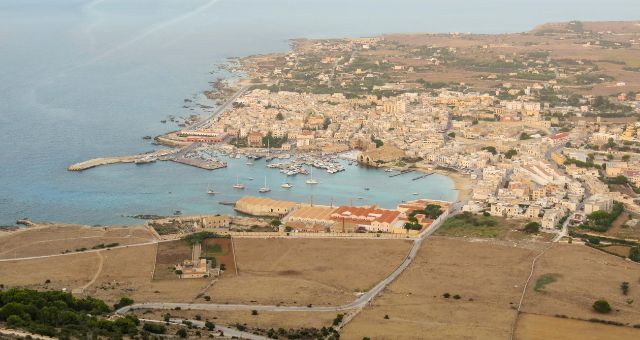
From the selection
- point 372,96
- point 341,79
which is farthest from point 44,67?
point 372,96

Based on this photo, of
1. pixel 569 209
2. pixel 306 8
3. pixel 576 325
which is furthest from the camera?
pixel 306 8

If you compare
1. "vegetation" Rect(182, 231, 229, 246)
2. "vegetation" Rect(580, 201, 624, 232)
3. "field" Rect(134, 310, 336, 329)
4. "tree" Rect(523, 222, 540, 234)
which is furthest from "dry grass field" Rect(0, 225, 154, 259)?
"vegetation" Rect(580, 201, 624, 232)

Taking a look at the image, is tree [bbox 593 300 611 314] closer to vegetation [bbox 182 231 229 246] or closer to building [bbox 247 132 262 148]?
vegetation [bbox 182 231 229 246]

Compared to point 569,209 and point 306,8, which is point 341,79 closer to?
point 569,209

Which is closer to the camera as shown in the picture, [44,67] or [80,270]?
[80,270]

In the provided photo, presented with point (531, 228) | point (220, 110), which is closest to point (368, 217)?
point (531, 228)

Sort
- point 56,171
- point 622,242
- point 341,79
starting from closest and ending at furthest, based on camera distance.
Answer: point 622,242 < point 56,171 < point 341,79
